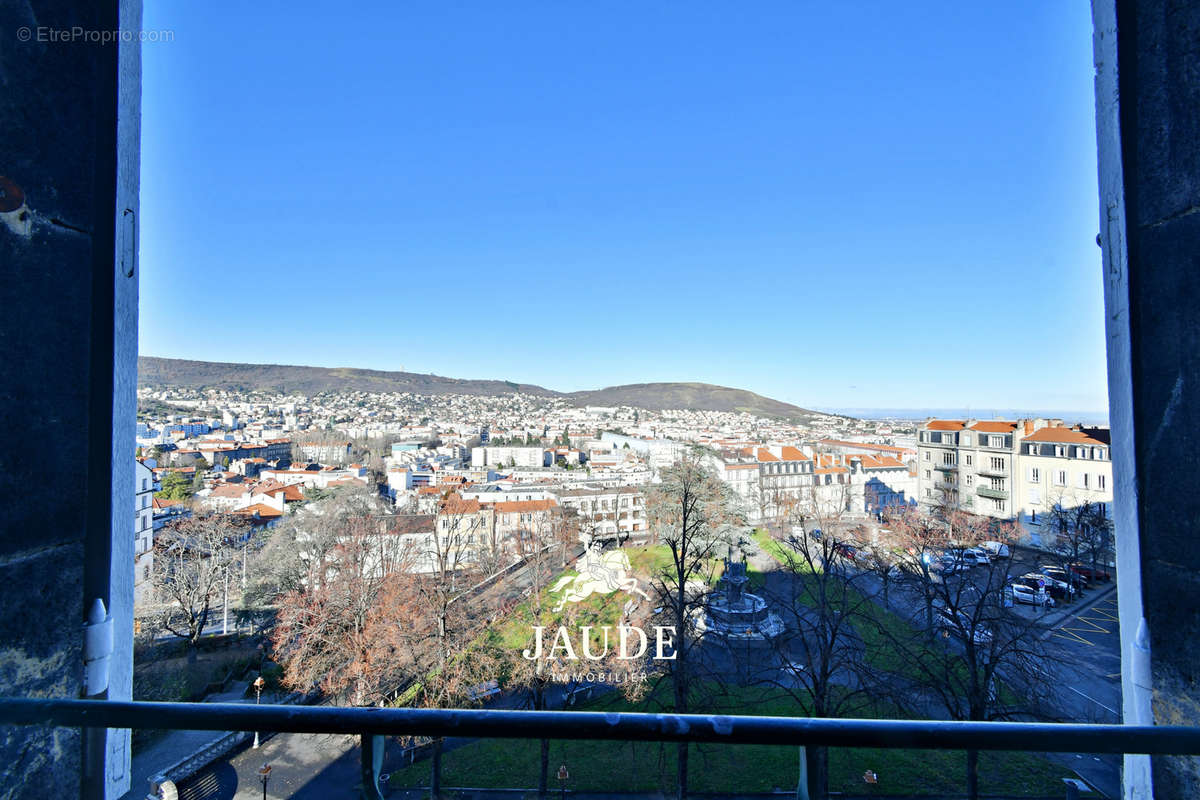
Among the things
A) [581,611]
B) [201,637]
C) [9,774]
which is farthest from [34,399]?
[201,637]

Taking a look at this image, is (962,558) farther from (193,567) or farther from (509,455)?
(509,455)

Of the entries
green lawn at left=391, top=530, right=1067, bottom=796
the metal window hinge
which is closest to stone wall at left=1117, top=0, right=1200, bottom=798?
the metal window hinge

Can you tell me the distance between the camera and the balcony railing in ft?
1.40

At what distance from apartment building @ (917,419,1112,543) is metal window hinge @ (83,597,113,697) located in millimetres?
5763

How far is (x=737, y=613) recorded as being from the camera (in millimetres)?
6398

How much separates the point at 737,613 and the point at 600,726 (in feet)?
22.0

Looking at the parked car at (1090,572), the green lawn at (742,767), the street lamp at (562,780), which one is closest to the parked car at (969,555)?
the parked car at (1090,572)

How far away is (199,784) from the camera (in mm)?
5102

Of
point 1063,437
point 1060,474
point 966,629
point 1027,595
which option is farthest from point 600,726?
point 1027,595

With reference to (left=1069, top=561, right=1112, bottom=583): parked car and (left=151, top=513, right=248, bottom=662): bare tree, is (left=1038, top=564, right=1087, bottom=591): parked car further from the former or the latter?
(left=151, top=513, right=248, bottom=662): bare tree

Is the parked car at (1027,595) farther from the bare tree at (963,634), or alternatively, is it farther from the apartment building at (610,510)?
the apartment building at (610,510)

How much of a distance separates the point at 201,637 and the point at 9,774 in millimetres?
8641

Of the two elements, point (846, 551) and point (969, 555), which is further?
point (846, 551)

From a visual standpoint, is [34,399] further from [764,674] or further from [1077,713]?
[1077,713]
